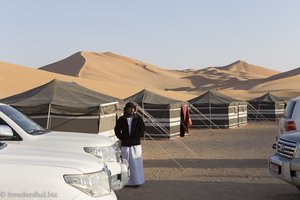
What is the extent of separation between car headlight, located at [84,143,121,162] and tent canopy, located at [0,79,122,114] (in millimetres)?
4933

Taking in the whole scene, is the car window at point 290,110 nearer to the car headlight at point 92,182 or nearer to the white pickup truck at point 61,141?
the white pickup truck at point 61,141

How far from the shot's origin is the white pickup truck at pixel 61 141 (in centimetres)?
687

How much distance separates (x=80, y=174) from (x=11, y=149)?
3.39 ft

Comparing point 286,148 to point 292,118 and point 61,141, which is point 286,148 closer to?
point 292,118

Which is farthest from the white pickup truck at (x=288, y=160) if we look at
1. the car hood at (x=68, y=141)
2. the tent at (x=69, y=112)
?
the tent at (x=69, y=112)

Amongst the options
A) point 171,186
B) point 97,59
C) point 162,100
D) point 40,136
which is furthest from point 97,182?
point 97,59

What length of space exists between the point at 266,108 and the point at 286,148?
29.9 m

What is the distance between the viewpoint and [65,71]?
118812mm

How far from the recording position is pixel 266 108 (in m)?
37.3

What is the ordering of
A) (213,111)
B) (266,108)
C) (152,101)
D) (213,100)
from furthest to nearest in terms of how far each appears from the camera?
(266,108)
(213,100)
(213,111)
(152,101)

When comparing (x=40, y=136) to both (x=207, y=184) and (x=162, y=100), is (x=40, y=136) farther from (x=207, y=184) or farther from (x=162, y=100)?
(x=162, y=100)

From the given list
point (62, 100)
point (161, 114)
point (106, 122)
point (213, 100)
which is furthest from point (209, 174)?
point (213, 100)

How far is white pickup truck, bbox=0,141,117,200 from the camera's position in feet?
13.6

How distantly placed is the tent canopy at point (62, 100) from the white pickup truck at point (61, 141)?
498 centimetres
